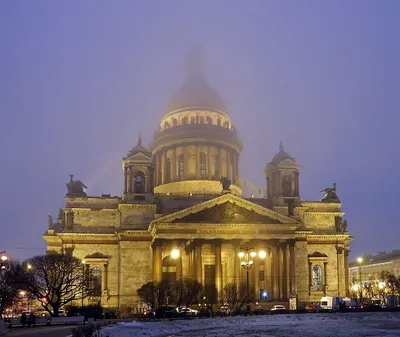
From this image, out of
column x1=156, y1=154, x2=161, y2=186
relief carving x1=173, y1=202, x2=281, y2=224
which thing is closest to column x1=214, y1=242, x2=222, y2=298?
relief carving x1=173, y1=202, x2=281, y2=224

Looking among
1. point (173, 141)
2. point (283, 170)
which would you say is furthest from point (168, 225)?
point (173, 141)

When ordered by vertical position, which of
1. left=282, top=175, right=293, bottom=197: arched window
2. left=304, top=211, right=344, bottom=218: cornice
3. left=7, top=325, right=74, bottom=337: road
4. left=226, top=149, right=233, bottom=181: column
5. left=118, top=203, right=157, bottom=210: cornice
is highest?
left=226, top=149, right=233, bottom=181: column

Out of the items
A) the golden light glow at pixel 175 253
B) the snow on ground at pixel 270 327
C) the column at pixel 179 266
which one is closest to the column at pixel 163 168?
the column at pixel 179 266

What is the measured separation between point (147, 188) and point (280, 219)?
55.9ft

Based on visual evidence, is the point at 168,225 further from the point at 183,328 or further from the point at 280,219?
the point at 183,328

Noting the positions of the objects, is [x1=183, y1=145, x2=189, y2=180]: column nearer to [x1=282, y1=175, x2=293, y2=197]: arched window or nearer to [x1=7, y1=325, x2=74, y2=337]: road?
[x1=282, y1=175, x2=293, y2=197]: arched window

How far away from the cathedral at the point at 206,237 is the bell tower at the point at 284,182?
128mm

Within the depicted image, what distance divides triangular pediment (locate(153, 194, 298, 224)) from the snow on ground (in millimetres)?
24028

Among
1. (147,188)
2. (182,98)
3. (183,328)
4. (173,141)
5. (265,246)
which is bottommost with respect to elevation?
(183,328)

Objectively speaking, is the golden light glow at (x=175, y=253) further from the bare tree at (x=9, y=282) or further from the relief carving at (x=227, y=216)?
the bare tree at (x=9, y=282)

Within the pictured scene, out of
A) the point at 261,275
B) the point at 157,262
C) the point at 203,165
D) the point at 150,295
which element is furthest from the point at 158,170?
the point at 150,295

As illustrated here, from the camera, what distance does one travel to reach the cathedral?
232ft

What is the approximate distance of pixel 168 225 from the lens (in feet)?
229

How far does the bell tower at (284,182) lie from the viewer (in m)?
78.4
